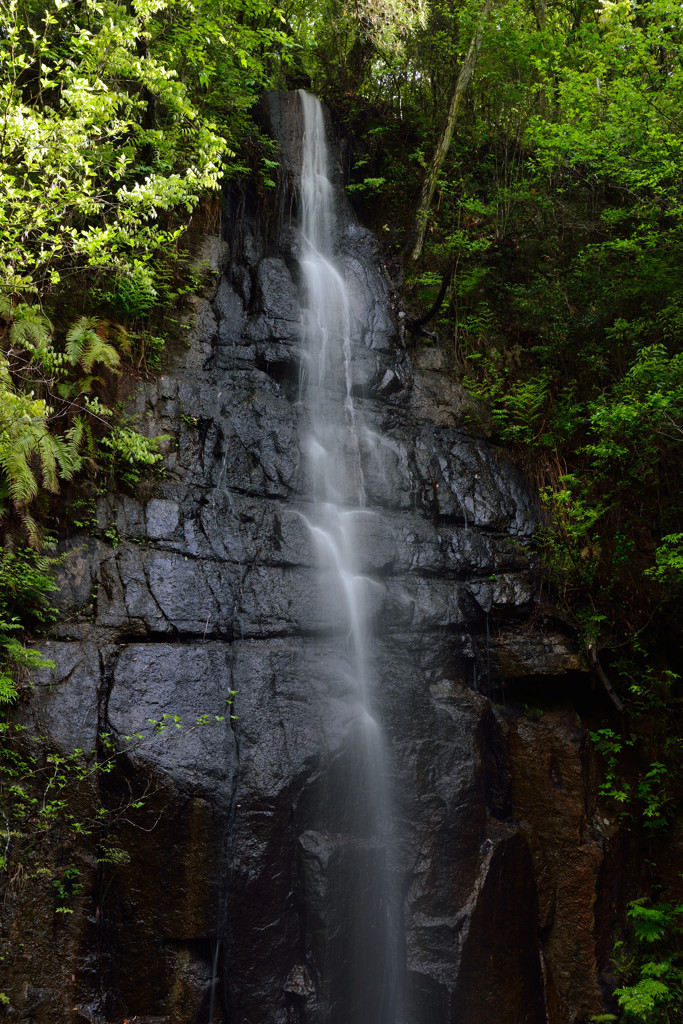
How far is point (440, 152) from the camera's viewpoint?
11039mm

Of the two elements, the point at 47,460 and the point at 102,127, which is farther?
the point at 102,127

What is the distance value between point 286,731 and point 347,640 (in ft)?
3.96

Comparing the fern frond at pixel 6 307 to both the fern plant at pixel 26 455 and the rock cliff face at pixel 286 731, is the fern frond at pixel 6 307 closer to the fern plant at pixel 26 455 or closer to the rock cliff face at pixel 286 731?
the fern plant at pixel 26 455

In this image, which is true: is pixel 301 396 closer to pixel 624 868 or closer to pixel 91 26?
pixel 91 26

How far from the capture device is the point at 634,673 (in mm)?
Result: 7711

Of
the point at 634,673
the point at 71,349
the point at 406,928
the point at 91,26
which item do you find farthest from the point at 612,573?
the point at 91,26

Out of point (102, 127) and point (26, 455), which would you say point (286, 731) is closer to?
point (26, 455)

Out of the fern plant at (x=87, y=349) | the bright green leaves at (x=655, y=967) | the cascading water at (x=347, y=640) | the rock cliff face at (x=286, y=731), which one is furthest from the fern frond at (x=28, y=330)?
the bright green leaves at (x=655, y=967)

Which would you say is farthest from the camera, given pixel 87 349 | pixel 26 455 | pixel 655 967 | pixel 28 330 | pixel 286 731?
pixel 87 349

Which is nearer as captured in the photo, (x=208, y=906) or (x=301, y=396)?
(x=208, y=906)

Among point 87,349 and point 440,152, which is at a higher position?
point 440,152

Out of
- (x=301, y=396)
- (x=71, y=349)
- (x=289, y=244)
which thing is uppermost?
(x=289, y=244)

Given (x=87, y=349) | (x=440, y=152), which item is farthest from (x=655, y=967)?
(x=440, y=152)

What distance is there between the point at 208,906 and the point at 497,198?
11.1m
